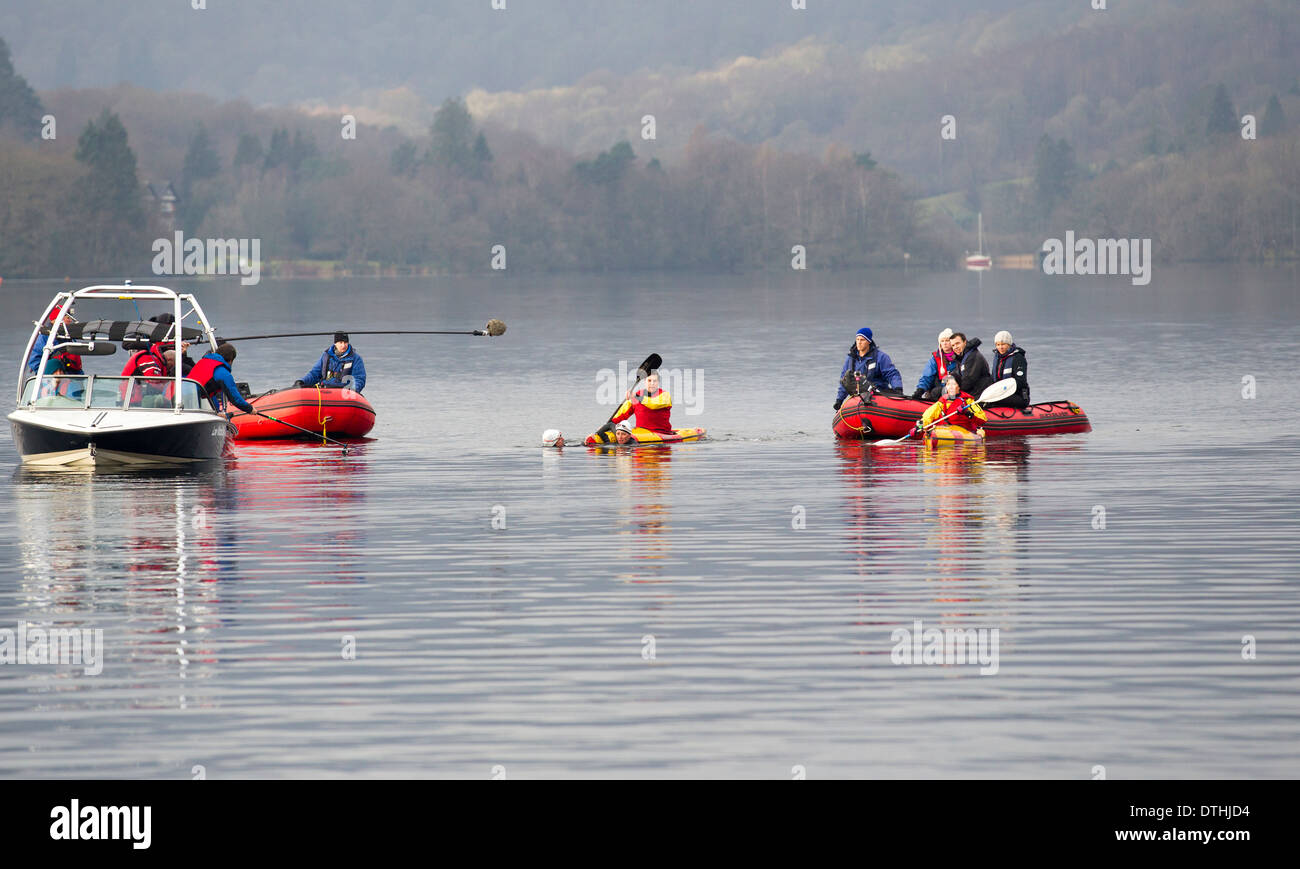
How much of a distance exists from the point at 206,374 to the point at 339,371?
5.85 meters

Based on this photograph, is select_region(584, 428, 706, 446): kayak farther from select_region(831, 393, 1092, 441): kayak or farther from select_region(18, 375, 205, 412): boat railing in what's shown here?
select_region(18, 375, 205, 412): boat railing

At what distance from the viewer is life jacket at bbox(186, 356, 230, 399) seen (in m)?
28.7

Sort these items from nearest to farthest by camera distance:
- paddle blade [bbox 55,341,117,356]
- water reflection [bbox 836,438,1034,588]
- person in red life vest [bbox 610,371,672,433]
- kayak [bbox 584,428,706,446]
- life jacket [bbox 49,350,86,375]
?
water reflection [bbox 836,438,1034,588] < paddle blade [bbox 55,341,117,356] < life jacket [bbox 49,350,86,375] < person in red life vest [bbox 610,371,672,433] < kayak [bbox 584,428,706,446]

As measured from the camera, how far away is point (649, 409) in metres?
32.3

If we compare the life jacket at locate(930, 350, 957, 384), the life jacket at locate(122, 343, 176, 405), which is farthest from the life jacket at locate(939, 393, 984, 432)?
the life jacket at locate(122, 343, 176, 405)

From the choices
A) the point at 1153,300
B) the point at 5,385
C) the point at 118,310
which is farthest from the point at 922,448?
the point at 118,310

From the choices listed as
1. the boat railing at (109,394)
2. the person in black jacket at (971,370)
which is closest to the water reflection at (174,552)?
the boat railing at (109,394)

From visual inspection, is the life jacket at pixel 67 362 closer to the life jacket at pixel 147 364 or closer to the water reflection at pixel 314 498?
the life jacket at pixel 147 364

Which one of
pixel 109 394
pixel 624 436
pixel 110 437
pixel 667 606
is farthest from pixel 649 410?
pixel 667 606

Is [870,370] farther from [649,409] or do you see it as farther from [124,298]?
[124,298]

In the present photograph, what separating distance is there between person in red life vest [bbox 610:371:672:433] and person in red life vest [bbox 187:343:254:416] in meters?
6.64

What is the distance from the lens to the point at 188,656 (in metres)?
15.5

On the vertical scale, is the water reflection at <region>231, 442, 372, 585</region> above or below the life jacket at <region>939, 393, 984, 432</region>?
below

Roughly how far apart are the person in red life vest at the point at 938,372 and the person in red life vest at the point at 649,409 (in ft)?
14.0
